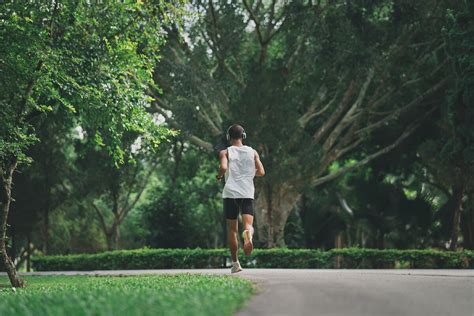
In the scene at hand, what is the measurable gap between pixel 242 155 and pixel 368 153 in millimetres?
24509

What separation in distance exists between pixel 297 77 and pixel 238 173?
18146 millimetres

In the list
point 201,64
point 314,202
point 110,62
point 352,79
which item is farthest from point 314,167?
point 110,62

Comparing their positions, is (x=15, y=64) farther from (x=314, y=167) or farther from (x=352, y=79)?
(x=352, y=79)

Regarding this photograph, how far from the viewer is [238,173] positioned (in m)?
10.8

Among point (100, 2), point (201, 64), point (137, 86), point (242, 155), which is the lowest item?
point (242, 155)

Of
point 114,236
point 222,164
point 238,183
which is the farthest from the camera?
point 114,236

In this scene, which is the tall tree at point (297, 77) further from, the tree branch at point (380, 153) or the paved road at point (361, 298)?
the paved road at point (361, 298)

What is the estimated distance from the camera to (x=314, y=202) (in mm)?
34594

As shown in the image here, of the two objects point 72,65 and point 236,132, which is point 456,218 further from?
point 236,132

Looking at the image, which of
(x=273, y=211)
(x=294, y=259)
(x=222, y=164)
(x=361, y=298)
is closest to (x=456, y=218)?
(x=273, y=211)

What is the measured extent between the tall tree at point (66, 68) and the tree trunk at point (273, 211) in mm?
11697

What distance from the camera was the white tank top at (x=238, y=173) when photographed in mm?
10781

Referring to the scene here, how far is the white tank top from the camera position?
10.8 meters

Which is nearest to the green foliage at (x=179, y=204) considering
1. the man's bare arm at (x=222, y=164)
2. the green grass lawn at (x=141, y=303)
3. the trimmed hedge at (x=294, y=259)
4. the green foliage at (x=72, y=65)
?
the trimmed hedge at (x=294, y=259)
